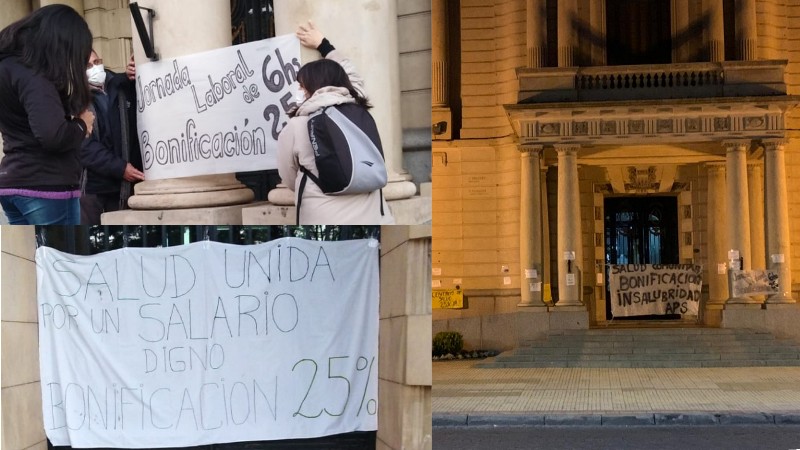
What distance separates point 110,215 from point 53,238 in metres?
0.30

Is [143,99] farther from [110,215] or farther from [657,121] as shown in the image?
[657,121]

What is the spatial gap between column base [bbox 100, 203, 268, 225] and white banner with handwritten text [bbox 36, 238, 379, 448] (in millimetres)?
131

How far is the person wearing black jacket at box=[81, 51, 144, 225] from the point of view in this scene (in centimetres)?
533

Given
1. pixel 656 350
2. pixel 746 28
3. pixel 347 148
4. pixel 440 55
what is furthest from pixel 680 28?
pixel 347 148

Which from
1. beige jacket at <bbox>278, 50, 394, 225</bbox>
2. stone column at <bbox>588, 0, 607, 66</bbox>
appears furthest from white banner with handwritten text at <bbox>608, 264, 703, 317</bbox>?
beige jacket at <bbox>278, 50, 394, 225</bbox>

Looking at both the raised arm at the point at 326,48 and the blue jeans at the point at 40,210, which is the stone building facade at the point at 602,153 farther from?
the blue jeans at the point at 40,210

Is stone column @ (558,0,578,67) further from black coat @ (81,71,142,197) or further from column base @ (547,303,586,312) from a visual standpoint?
black coat @ (81,71,142,197)

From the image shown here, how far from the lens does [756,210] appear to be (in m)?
24.7

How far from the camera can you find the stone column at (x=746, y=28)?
24.4 metres

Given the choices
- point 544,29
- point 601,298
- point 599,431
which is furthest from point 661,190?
point 599,431

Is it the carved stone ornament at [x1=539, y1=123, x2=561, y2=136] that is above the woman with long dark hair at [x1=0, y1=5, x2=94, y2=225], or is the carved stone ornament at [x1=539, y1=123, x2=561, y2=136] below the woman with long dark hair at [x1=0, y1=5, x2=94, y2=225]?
above

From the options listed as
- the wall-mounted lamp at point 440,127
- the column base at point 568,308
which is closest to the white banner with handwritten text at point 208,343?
the column base at point 568,308

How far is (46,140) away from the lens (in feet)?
16.9

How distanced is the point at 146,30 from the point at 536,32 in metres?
20.7
